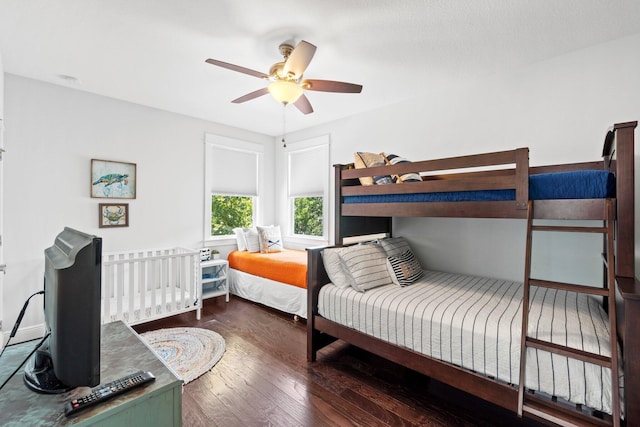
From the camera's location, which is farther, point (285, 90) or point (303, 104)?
point (303, 104)

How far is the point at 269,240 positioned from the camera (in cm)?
431

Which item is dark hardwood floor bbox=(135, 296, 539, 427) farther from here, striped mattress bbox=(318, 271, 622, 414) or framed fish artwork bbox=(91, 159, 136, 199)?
framed fish artwork bbox=(91, 159, 136, 199)

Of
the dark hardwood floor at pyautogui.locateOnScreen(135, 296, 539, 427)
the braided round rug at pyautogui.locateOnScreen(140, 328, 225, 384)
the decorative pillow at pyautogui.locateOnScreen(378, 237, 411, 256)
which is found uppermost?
the decorative pillow at pyautogui.locateOnScreen(378, 237, 411, 256)

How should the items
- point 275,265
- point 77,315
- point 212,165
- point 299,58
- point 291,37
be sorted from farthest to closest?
point 212,165
point 275,265
point 291,37
point 299,58
point 77,315

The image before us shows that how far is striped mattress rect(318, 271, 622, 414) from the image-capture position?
1.38 metres

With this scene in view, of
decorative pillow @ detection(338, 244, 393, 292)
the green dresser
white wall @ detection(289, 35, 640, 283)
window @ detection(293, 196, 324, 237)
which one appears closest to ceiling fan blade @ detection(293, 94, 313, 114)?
white wall @ detection(289, 35, 640, 283)

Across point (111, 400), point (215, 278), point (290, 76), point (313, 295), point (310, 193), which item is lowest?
point (215, 278)

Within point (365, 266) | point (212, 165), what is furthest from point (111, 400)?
point (212, 165)

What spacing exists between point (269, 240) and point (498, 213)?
10.3 ft

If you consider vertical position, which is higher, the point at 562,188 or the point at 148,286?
the point at 562,188

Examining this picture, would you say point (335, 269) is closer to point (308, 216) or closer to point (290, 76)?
point (290, 76)

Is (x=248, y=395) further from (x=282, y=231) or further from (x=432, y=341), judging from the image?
(x=282, y=231)

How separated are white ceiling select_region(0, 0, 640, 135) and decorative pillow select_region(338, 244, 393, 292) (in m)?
1.63

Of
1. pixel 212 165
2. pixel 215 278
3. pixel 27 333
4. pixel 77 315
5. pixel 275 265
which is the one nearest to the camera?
pixel 77 315
